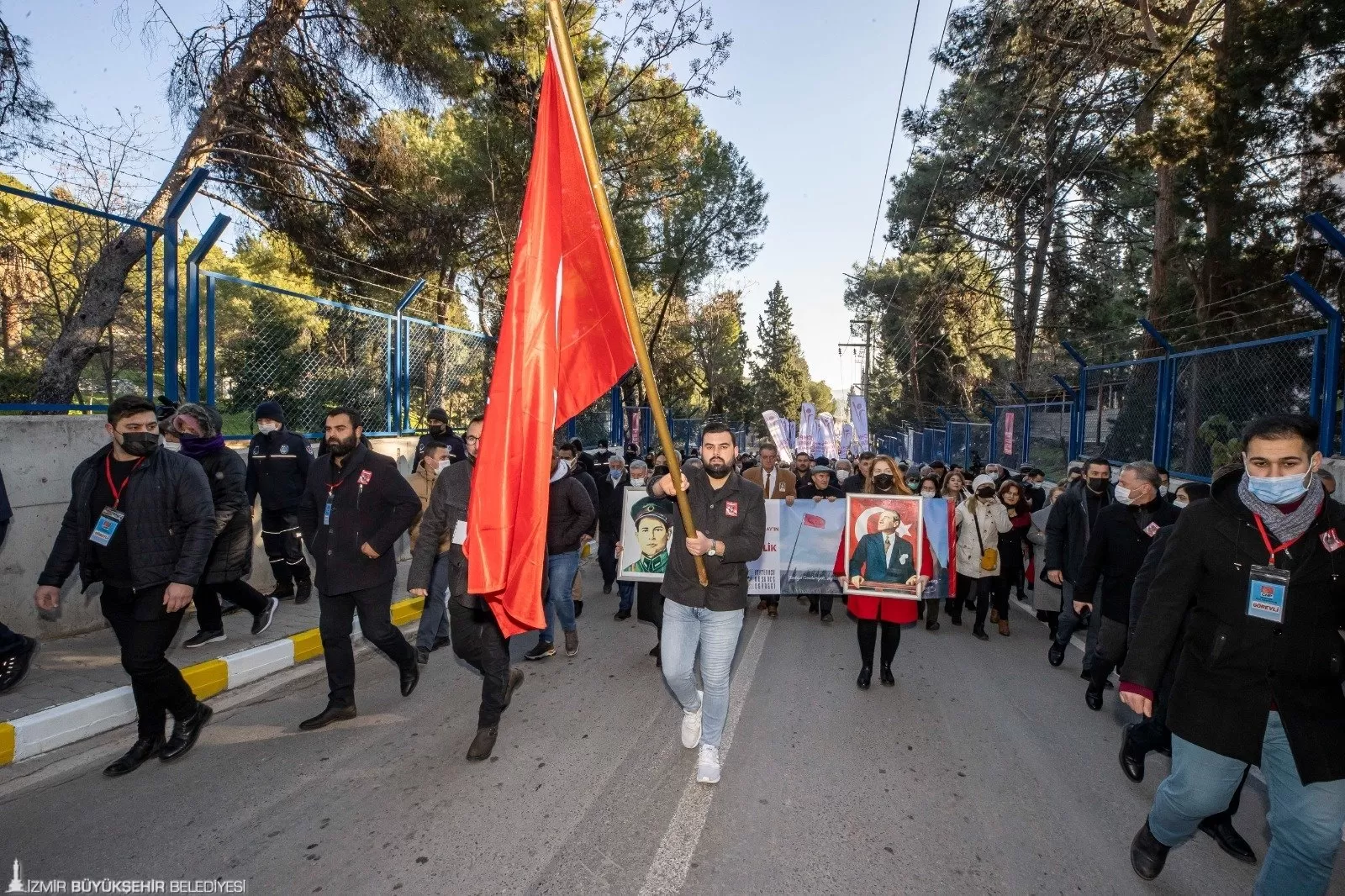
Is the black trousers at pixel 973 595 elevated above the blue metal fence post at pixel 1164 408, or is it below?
below

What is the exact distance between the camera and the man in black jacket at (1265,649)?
98.0 inches

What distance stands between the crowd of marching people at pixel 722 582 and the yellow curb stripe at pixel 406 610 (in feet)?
3.31

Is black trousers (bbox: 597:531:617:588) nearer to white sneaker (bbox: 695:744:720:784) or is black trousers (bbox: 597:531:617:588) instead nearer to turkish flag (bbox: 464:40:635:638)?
white sneaker (bbox: 695:744:720:784)

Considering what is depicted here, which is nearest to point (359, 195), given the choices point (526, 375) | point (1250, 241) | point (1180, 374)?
point (526, 375)

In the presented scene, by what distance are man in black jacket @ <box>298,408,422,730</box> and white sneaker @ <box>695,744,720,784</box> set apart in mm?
2157

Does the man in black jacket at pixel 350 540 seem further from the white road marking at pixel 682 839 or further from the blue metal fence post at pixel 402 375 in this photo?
the blue metal fence post at pixel 402 375

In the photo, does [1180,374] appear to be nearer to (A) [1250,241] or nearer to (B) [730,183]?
(A) [1250,241]

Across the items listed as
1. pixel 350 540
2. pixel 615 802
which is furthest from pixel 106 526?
pixel 615 802

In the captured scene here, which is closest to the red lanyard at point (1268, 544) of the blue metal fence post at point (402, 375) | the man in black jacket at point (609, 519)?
the man in black jacket at point (609, 519)

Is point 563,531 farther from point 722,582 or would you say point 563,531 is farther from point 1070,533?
point 1070,533

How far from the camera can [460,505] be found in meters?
4.64

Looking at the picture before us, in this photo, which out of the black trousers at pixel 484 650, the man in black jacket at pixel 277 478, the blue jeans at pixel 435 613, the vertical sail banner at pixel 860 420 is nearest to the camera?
the black trousers at pixel 484 650

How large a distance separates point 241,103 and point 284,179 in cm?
110

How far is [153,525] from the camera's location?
12.5 ft
